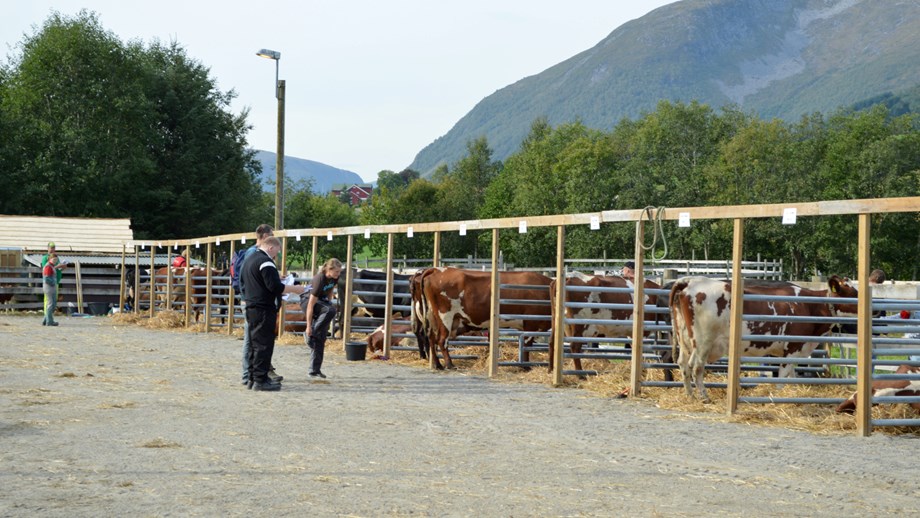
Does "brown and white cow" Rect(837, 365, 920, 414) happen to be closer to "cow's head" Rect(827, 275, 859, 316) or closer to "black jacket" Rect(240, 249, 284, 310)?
"cow's head" Rect(827, 275, 859, 316)

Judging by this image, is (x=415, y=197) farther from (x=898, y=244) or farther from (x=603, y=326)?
(x=603, y=326)

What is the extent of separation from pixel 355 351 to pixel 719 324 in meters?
7.54

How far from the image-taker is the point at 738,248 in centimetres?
1159

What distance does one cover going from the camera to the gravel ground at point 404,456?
7.04 metres

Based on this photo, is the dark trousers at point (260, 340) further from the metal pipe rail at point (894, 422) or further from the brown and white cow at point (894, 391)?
the metal pipe rail at point (894, 422)

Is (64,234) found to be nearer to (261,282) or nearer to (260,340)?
(261,282)

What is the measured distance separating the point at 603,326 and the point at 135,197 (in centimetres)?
4220

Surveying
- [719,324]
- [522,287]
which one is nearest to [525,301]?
[522,287]

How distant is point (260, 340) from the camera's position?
13766 millimetres

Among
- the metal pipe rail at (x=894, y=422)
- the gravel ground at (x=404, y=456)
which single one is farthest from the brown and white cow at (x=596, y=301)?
the metal pipe rail at (x=894, y=422)

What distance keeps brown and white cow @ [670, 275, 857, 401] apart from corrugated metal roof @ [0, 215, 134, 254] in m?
28.7

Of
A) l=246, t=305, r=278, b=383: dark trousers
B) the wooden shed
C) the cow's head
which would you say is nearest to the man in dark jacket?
l=246, t=305, r=278, b=383: dark trousers

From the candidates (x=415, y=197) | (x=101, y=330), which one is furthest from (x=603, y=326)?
(x=415, y=197)

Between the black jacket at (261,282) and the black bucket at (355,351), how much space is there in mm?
4558
